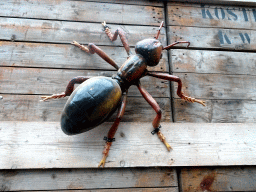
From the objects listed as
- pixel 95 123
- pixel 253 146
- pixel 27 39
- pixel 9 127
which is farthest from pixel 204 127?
pixel 27 39

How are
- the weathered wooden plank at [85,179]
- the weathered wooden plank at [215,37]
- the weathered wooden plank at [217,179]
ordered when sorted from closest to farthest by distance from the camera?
the weathered wooden plank at [85,179] < the weathered wooden plank at [217,179] < the weathered wooden plank at [215,37]

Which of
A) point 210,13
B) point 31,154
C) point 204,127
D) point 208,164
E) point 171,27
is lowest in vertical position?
point 31,154

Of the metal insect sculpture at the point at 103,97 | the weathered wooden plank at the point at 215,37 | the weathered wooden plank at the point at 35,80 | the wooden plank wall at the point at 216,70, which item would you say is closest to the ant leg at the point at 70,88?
the metal insect sculpture at the point at 103,97

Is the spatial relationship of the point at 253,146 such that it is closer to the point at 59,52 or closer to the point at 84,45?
the point at 84,45

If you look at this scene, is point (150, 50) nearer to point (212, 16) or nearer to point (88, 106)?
point (88, 106)

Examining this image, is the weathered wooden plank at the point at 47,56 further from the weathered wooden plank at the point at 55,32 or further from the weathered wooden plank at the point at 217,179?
the weathered wooden plank at the point at 217,179

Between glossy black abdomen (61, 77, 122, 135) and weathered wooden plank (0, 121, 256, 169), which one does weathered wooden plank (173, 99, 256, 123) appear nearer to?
weathered wooden plank (0, 121, 256, 169)
